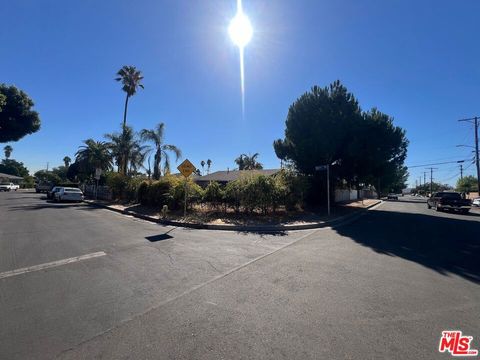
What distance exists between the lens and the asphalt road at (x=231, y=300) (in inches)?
120

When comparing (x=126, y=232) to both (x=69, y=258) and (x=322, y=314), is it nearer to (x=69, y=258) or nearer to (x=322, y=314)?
(x=69, y=258)

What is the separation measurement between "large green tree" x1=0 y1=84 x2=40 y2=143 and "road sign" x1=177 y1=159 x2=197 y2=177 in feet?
69.4

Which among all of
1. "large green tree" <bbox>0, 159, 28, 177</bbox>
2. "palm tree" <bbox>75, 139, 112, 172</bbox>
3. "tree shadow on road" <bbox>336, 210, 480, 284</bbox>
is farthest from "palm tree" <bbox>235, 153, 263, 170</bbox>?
"large green tree" <bbox>0, 159, 28, 177</bbox>

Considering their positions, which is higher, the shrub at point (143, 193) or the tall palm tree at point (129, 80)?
the tall palm tree at point (129, 80)

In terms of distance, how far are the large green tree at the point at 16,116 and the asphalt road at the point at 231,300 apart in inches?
905

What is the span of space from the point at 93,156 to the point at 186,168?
34.2 m

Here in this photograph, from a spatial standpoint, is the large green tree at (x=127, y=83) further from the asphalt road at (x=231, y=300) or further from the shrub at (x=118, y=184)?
the asphalt road at (x=231, y=300)

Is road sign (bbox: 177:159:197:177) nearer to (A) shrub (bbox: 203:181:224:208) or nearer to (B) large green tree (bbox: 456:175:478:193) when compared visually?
(A) shrub (bbox: 203:181:224:208)

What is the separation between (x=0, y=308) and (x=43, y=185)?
50828 millimetres

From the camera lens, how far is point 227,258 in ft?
22.9

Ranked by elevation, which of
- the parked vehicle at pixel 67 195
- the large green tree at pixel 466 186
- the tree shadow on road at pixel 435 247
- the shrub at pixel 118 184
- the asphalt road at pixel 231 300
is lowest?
the asphalt road at pixel 231 300

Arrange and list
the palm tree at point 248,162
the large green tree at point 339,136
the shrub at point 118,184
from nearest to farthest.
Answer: the large green tree at point 339,136, the shrub at point 118,184, the palm tree at point 248,162

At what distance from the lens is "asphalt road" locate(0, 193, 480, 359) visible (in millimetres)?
3039

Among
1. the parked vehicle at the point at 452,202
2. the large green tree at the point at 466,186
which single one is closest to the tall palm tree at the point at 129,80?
the parked vehicle at the point at 452,202
